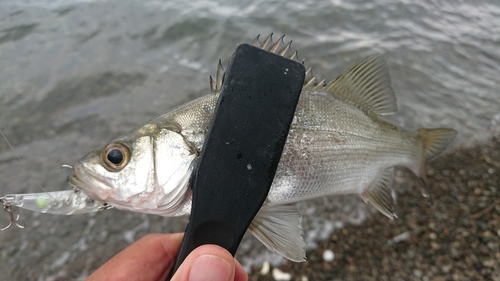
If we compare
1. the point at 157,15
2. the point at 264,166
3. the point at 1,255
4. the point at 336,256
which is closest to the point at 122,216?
the point at 1,255

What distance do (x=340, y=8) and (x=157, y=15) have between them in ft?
15.4

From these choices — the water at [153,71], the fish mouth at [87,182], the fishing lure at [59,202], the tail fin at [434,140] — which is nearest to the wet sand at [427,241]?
the water at [153,71]

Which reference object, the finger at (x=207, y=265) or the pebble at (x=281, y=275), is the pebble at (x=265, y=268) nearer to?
the pebble at (x=281, y=275)

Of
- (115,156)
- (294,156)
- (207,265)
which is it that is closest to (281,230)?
(294,156)

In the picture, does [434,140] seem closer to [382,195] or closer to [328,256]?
[382,195]

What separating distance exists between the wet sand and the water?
0.88 ft

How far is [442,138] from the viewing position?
2707mm

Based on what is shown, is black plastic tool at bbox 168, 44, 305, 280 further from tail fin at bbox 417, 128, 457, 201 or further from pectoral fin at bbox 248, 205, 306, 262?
tail fin at bbox 417, 128, 457, 201

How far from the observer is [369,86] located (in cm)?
239

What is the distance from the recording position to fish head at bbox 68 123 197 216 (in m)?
1.67

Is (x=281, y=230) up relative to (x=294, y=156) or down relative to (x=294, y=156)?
down

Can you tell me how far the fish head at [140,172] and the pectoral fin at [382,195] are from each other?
1.34 meters

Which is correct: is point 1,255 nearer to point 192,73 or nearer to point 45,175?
point 45,175

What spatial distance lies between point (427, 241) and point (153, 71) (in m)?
5.41
